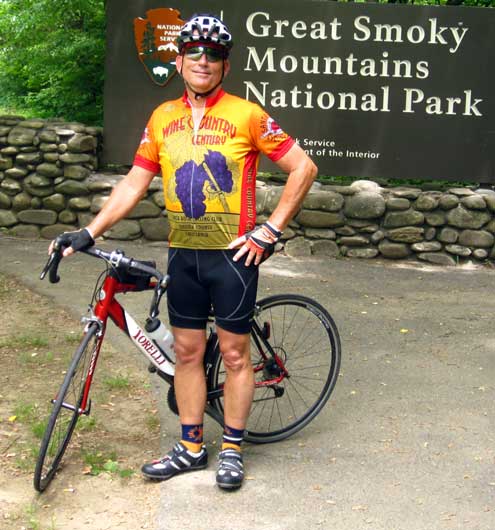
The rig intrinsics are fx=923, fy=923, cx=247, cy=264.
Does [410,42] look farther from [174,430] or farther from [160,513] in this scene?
[160,513]

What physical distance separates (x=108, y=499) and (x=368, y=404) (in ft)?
5.83

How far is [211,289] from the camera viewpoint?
4.15 m

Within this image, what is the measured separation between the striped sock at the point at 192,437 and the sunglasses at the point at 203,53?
1676mm

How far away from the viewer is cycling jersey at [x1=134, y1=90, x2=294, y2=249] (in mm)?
4008

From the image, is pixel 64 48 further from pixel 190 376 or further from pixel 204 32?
pixel 190 376

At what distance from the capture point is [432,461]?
177 inches

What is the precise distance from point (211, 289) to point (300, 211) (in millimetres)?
4616

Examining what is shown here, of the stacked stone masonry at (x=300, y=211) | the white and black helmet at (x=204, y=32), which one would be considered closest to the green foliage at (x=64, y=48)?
the stacked stone masonry at (x=300, y=211)

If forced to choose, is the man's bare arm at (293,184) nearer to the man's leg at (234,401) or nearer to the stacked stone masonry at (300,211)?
the man's leg at (234,401)

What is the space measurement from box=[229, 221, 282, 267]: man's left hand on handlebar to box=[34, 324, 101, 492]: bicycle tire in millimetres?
737

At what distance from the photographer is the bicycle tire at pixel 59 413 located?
3.92 meters

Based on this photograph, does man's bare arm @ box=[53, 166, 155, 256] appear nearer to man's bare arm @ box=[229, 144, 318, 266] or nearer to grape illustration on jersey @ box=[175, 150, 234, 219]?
grape illustration on jersey @ box=[175, 150, 234, 219]

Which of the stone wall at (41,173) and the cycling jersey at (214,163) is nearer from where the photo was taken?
the cycling jersey at (214,163)

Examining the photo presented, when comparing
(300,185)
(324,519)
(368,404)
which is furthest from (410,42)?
(324,519)
